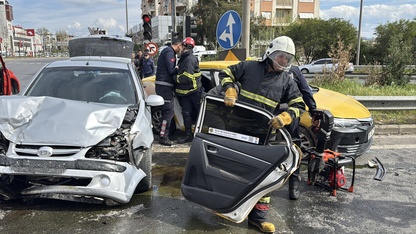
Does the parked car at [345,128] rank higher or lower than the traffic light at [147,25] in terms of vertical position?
lower

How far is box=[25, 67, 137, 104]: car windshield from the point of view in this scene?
14.6ft

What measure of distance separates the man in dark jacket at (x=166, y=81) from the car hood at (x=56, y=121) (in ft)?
7.42

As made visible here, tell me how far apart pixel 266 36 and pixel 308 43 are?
12177 mm

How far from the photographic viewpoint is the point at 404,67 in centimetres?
1023

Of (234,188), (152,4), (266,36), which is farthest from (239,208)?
(152,4)

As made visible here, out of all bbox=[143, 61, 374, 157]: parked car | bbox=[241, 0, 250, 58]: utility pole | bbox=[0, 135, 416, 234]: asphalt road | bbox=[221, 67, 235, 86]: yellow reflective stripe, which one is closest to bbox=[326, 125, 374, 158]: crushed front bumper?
bbox=[143, 61, 374, 157]: parked car

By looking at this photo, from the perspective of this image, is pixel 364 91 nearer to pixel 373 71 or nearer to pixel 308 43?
pixel 373 71

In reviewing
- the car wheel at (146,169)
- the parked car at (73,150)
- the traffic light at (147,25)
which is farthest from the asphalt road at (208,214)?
the traffic light at (147,25)

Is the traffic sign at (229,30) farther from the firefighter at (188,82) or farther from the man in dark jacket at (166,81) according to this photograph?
the man in dark jacket at (166,81)

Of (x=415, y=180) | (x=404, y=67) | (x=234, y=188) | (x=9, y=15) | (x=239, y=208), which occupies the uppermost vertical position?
(x=9, y=15)

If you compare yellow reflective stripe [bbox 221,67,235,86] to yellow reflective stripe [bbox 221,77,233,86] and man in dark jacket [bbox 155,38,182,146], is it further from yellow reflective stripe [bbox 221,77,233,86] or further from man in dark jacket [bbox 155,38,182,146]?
man in dark jacket [bbox 155,38,182,146]

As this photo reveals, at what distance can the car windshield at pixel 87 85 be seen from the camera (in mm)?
4449

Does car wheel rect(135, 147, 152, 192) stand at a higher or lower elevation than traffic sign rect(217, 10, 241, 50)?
lower

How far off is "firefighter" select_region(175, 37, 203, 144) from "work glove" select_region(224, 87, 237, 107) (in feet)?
9.29
